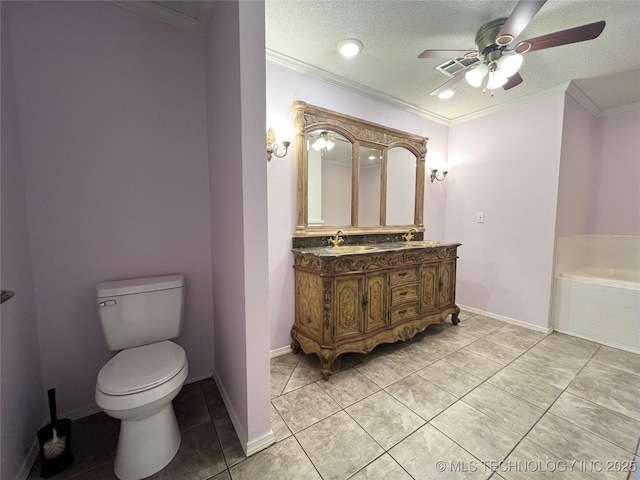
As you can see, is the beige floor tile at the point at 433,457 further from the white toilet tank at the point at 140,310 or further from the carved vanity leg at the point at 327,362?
the white toilet tank at the point at 140,310

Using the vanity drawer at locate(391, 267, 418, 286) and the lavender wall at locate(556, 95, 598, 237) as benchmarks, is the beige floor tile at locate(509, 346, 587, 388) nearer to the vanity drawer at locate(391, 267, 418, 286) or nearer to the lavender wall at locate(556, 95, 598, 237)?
the vanity drawer at locate(391, 267, 418, 286)

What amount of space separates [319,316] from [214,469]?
1.01 metres

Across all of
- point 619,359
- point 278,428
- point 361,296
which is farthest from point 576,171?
point 278,428

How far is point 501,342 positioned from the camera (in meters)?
2.43

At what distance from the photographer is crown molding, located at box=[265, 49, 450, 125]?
6.64ft

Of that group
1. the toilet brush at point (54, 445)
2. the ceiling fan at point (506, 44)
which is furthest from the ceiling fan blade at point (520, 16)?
the toilet brush at point (54, 445)

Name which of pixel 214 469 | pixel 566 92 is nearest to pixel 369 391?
pixel 214 469

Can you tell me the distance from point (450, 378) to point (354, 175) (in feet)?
6.27

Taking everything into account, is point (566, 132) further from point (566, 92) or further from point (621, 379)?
point (621, 379)

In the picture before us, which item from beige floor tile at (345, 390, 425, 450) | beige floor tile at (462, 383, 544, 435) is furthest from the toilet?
beige floor tile at (462, 383, 544, 435)

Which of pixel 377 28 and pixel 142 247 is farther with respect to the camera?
pixel 377 28

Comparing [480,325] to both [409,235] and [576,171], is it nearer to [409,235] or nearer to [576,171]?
[409,235]

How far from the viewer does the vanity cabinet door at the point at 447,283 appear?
2604 millimetres

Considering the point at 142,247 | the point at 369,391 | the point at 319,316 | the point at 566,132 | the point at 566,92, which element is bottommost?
the point at 369,391
